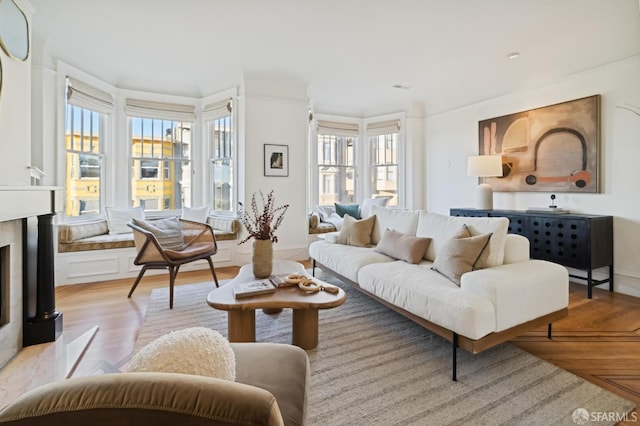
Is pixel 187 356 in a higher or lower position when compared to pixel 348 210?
lower

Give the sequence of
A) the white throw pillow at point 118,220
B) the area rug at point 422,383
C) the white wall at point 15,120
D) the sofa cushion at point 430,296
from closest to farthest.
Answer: the area rug at point 422,383 → the sofa cushion at point 430,296 → the white wall at point 15,120 → the white throw pillow at point 118,220

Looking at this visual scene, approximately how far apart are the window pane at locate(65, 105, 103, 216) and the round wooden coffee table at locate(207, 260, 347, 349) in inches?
128

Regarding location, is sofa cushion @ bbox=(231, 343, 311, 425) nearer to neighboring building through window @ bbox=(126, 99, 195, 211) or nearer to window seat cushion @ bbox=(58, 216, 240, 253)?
window seat cushion @ bbox=(58, 216, 240, 253)

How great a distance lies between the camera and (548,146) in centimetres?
398

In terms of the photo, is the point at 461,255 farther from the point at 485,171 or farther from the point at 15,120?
the point at 15,120

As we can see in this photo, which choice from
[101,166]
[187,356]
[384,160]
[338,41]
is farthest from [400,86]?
[187,356]

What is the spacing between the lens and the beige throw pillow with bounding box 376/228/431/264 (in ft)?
9.34

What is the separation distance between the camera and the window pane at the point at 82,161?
13.7ft

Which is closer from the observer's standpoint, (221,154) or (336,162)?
(221,154)

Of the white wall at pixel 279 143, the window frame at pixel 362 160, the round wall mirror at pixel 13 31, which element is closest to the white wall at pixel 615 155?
the window frame at pixel 362 160

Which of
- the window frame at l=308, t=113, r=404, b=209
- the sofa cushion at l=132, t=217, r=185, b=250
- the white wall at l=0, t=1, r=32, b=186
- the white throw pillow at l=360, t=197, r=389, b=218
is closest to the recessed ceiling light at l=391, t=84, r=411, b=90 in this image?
the window frame at l=308, t=113, r=404, b=209

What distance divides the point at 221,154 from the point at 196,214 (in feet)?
3.41

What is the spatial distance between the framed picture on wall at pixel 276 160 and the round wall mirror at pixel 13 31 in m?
2.81

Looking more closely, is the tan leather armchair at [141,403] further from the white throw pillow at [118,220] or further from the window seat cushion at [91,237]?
the white throw pillow at [118,220]
